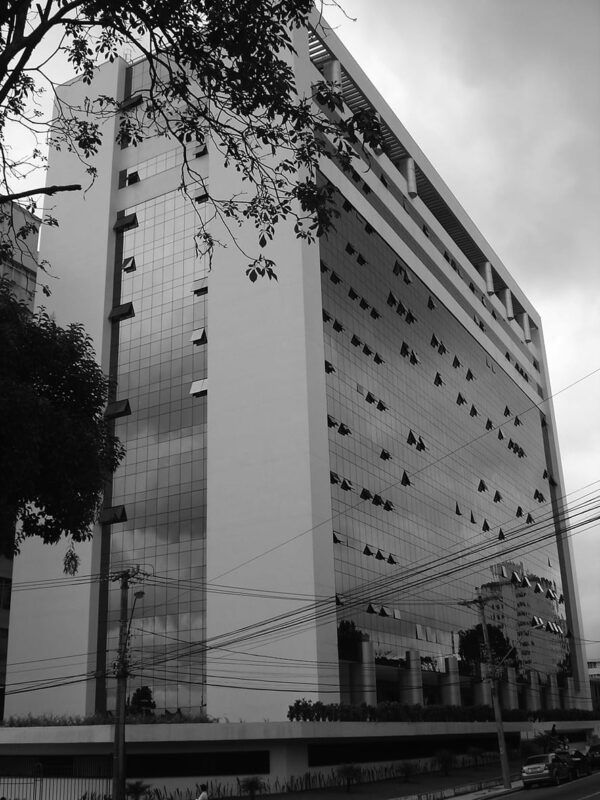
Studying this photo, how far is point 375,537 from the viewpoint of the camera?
51875 millimetres

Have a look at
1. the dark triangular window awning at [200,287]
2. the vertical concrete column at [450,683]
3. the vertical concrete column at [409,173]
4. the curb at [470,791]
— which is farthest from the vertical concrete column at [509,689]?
the dark triangular window awning at [200,287]

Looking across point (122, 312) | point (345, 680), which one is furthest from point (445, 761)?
point (122, 312)

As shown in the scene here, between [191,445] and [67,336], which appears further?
[191,445]

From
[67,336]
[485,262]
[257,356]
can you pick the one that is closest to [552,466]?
[485,262]

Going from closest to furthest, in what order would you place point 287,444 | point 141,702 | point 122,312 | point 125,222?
point 141,702 < point 287,444 < point 122,312 < point 125,222

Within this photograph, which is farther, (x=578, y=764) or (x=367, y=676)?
(x=367, y=676)

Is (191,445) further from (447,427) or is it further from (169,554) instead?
(447,427)

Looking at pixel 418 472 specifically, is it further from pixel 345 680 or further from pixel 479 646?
pixel 345 680

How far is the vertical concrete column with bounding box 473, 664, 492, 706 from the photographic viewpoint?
62.9 meters

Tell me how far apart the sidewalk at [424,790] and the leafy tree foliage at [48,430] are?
82.4ft

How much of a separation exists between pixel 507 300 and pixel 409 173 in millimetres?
28330

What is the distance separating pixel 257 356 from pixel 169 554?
12.4 meters

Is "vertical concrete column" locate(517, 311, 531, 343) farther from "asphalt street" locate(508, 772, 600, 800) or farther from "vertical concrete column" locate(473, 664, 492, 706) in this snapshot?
"asphalt street" locate(508, 772, 600, 800)

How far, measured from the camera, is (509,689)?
231 feet
